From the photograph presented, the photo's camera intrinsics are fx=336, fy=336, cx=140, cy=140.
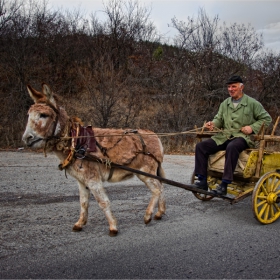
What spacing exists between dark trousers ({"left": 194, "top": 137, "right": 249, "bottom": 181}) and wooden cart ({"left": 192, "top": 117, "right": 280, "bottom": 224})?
0.14m

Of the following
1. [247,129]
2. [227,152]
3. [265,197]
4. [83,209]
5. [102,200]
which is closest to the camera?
[102,200]

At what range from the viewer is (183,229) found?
5.20m

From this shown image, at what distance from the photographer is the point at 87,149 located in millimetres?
5047

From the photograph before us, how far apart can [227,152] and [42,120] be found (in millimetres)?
3045

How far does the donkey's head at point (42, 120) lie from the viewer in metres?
4.71

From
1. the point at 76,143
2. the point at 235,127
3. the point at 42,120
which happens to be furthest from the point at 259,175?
the point at 42,120

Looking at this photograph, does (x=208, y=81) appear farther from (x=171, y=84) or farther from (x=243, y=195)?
(x=243, y=195)

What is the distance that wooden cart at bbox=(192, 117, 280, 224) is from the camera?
18.1 feet

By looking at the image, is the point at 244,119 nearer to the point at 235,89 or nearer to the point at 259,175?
the point at 235,89

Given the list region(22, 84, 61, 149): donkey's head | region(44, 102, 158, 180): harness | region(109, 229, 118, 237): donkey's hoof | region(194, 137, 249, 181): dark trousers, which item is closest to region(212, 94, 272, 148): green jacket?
region(194, 137, 249, 181): dark trousers

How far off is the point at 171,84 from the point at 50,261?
62.6 ft

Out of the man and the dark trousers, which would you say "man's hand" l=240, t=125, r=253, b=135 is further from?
the dark trousers

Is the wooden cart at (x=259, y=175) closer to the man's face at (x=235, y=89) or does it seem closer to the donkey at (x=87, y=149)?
the man's face at (x=235, y=89)

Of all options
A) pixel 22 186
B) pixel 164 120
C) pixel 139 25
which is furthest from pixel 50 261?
pixel 139 25
